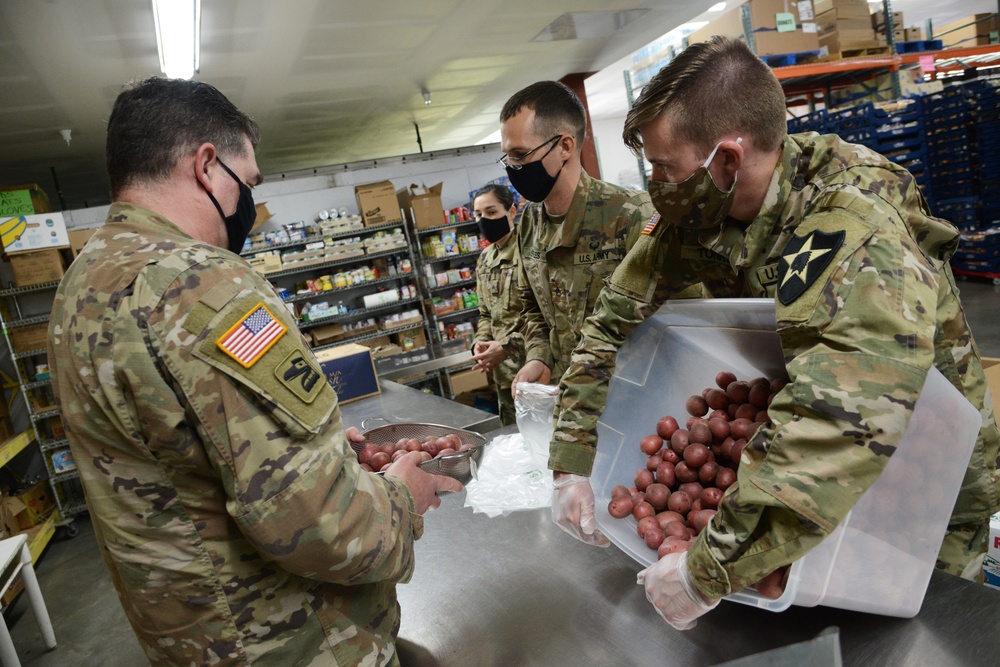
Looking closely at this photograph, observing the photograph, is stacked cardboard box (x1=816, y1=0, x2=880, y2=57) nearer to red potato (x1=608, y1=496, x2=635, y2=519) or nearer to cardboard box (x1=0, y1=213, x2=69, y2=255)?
red potato (x1=608, y1=496, x2=635, y2=519)

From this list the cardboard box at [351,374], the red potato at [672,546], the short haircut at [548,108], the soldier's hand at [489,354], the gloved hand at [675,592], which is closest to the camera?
the gloved hand at [675,592]

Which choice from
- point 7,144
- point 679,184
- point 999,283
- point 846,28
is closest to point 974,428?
point 679,184

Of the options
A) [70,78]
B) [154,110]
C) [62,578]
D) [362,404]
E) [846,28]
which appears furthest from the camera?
[846,28]

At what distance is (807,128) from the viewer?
6762 millimetres

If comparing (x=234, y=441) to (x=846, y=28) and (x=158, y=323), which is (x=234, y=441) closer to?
(x=158, y=323)

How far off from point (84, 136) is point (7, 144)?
68cm

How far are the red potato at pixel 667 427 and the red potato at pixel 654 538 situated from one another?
Answer: 0.27 meters

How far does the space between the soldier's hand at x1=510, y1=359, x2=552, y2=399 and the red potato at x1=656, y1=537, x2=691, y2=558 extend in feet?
4.50

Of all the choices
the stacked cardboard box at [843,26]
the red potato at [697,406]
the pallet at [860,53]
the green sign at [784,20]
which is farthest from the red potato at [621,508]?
the stacked cardboard box at [843,26]

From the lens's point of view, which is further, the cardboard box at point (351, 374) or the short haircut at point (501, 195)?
the cardboard box at point (351, 374)

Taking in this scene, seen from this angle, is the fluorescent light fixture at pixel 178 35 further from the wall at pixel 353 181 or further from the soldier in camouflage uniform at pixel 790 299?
the soldier in camouflage uniform at pixel 790 299

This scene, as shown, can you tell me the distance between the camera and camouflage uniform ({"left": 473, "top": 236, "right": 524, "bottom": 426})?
303cm

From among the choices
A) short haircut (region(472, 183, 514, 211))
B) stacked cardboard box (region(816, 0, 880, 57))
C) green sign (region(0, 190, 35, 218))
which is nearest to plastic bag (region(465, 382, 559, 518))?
short haircut (region(472, 183, 514, 211))

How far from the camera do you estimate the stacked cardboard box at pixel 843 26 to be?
6.03 metres
